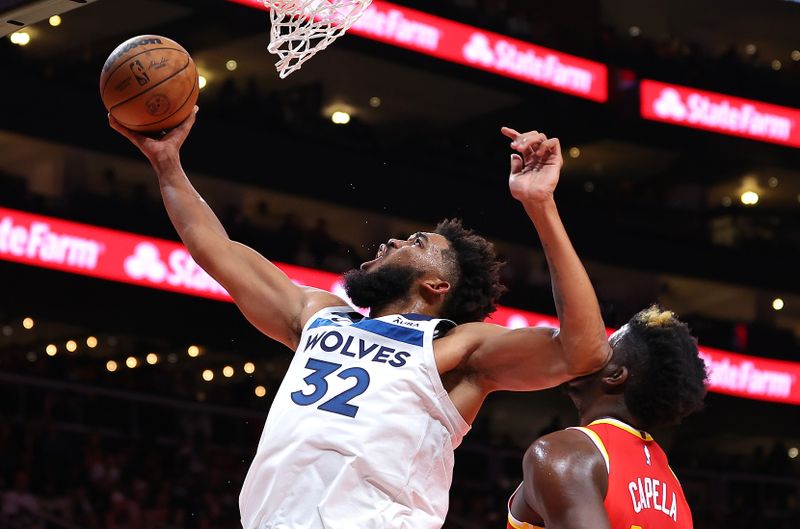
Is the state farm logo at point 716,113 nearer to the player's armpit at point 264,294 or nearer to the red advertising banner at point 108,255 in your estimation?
the red advertising banner at point 108,255

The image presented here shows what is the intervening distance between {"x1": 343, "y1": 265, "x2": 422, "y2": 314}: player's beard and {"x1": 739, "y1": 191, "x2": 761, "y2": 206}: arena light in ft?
71.9

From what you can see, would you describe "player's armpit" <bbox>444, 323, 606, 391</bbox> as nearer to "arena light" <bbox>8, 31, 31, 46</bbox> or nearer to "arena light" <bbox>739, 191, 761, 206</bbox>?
"arena light" <bbox>8, 31, 31, 46</bbox>

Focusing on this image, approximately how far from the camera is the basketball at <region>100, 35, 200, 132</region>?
13.2ft

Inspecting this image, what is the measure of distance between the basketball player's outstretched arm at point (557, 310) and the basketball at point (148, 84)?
1.28 metres

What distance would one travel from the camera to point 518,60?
57.3 ft

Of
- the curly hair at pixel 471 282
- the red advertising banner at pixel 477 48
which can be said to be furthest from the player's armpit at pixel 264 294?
the red advertising banner at pixel 477 48

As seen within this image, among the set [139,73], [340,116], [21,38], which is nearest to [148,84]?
[139,73]

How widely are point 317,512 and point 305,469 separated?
13 cm

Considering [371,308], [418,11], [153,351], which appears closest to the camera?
[371,308]

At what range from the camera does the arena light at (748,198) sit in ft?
80.9

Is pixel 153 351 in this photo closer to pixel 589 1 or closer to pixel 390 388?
pixel 589 1

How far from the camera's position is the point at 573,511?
3299mm

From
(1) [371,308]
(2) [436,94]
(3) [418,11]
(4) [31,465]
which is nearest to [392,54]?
(3) [418,11]

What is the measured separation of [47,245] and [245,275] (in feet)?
32.5
